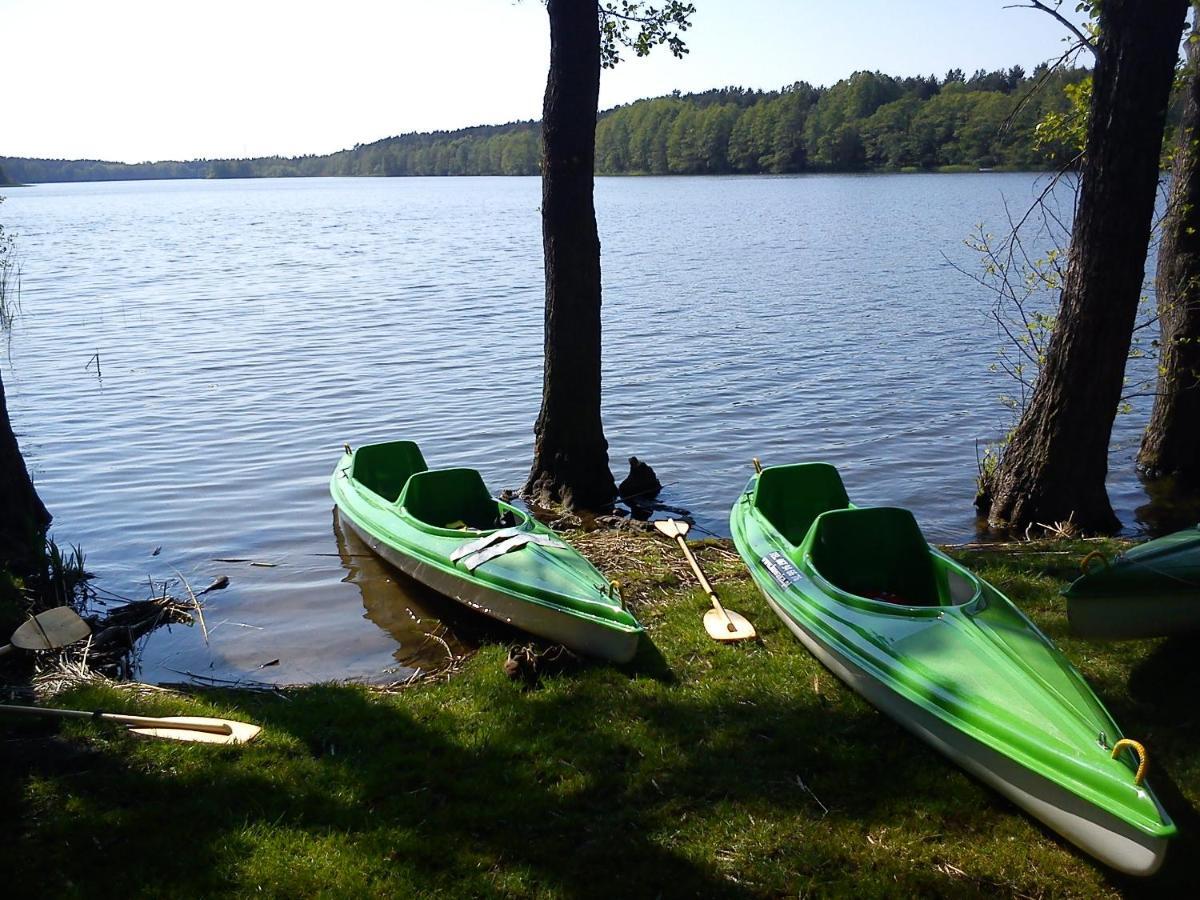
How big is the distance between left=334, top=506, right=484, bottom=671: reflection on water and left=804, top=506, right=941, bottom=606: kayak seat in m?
2.33

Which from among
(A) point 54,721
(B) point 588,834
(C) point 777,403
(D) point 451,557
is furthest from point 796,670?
(C) point 777,403

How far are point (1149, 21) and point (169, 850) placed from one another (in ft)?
26.6

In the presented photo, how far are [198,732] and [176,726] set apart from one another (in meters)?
0.16

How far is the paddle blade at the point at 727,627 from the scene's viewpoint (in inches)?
243

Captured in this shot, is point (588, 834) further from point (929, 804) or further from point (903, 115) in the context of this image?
point (903, 115)

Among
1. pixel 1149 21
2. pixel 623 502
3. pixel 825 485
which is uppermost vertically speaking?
pixel 1149 21

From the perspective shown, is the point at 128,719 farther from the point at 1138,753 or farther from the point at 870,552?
the point at 1138,753

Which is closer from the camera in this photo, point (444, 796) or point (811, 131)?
point (444, 796)

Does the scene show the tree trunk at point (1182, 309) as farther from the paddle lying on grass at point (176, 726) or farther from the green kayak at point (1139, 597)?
the paddle lying on grass at point (176, 726)

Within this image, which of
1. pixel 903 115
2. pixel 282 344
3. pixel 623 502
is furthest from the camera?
pixel 903 115

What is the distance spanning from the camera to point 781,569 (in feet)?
21.0

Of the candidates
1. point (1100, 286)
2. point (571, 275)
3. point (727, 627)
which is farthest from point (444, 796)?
point (1100, 286)

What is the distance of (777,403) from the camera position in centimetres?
1483

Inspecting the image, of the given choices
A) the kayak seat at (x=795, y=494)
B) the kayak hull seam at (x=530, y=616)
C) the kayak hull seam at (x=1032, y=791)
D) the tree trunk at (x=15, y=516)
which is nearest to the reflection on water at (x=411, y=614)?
the kayak hull seam at (x=530, y=616)
